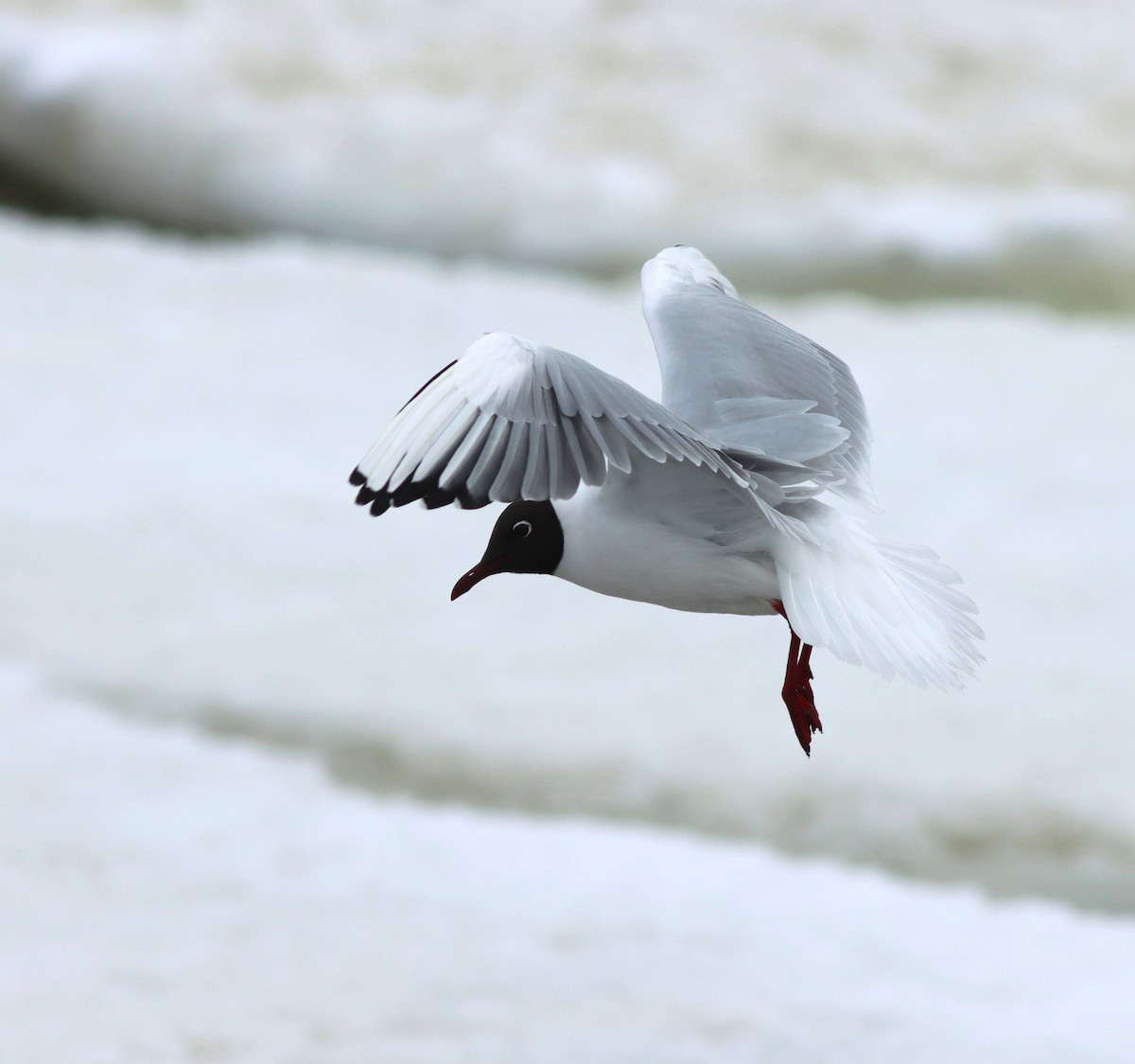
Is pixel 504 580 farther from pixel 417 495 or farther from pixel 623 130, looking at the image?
pixel 417 495

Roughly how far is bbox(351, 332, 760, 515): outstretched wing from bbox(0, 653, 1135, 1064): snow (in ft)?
7.38

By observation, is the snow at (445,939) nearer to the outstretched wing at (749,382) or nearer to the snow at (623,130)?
the outstretched wing at (749,382)

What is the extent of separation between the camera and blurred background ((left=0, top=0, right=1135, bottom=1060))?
4570 millimetres

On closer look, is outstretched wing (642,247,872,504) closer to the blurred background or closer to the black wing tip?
the black wing tip

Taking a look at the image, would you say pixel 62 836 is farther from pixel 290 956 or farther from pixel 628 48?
pixel 628 48

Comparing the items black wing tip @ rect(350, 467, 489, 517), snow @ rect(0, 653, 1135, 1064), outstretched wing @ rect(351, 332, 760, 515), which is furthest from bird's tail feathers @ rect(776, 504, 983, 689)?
snow @ rect(0, 653, 1135, 1064)

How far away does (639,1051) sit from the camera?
364cm

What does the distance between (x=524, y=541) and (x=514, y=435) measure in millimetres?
207

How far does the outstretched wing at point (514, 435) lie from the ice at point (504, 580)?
9.47 feet

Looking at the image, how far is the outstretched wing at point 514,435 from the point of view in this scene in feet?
5.00

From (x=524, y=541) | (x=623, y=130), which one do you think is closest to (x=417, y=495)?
(x=524, y=541)

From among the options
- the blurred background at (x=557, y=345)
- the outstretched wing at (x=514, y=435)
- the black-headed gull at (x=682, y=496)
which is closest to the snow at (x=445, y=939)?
the blurred background at (x=557, y=345)

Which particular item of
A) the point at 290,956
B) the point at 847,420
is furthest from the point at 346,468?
the point at 847,420

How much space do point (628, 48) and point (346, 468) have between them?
8.88ft
